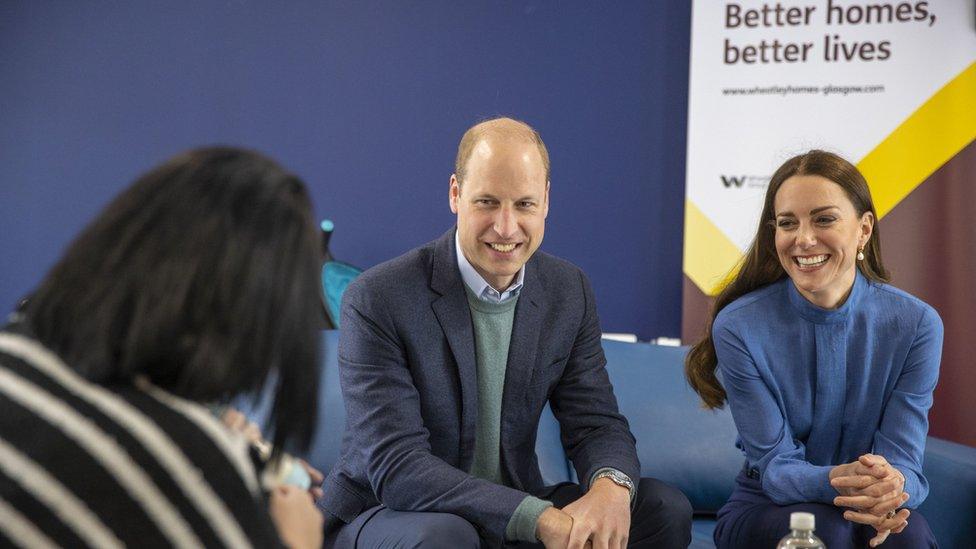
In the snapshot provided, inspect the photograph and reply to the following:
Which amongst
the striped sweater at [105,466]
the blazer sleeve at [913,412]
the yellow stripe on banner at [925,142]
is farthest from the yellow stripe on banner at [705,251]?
the striped sweater at [105,466]

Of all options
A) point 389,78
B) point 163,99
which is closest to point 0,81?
point 163,99

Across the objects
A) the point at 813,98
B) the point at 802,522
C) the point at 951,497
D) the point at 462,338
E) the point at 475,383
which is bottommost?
the point at 951,497

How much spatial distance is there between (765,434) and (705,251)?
1393mm

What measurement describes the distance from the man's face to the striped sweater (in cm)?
136

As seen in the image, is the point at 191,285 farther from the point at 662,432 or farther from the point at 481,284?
the point at 662,432

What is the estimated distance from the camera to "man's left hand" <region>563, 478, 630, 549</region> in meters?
2.17

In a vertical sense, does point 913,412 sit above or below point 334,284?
below

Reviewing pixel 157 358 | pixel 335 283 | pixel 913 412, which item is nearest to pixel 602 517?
Answer: pixel 913 412

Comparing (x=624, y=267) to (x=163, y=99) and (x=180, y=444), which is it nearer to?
(x=163, y=99)

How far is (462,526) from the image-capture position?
2215mm

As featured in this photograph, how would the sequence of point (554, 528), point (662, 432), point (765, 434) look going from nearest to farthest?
point (554, 528)
point (765, 434)
point (662, 432)

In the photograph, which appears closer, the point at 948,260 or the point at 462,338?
the point at 462,338

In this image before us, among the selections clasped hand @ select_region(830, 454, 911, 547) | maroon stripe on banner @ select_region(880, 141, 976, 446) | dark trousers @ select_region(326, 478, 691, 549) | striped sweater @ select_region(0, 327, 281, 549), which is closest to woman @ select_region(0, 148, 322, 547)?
striped sweater @ select_region(0, 327, 281, 549)

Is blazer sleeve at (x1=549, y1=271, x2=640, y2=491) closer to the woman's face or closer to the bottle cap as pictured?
the woman's face
